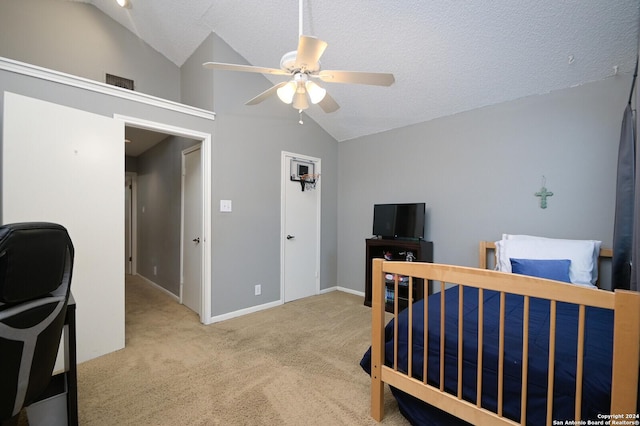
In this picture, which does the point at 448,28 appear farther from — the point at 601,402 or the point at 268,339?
the point at 268,339

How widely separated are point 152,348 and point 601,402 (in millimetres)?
2830

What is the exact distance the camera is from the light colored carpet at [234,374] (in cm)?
157

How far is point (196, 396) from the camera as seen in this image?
1.72 meters

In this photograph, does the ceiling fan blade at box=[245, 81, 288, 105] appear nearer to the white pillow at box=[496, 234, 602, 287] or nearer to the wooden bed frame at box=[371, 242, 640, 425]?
the wooden bed frame at box=[371, 242, 640, 425]

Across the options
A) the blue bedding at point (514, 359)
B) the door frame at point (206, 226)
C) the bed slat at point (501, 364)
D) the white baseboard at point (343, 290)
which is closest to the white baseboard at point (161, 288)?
the door frame at point (206, 226)

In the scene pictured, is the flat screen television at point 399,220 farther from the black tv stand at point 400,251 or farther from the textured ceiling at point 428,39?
the textured ceiling at point 428,39

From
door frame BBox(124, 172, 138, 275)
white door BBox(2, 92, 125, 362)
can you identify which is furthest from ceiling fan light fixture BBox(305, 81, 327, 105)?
door frame BBox(124, 172, 138, 275)

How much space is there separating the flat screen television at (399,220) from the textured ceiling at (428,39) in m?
1.10

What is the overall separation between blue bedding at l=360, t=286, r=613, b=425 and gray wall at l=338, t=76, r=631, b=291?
1.17m

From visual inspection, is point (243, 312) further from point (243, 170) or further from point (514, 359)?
point (514, 359)

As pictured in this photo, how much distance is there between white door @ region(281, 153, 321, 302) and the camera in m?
3.60

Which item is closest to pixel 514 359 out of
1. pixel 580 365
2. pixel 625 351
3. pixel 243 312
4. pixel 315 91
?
pixel 580 365

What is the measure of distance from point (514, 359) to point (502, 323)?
7.0 inches

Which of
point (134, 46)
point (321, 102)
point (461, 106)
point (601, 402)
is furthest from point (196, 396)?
point (134, 46)
